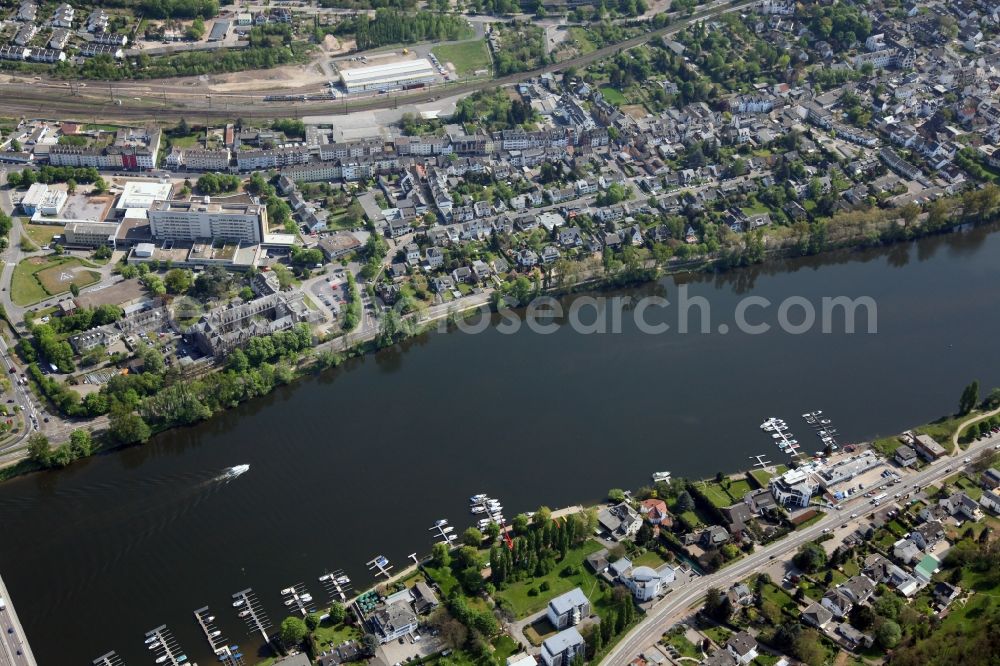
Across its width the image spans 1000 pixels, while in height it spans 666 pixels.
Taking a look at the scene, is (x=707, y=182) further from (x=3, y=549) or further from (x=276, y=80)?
(x=3, y=549)

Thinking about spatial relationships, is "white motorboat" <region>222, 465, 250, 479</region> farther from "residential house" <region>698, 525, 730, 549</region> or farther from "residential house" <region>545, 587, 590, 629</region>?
A: "residential house" <region>698, 525, 730, 549</region>

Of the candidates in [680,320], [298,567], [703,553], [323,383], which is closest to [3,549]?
[298,567]

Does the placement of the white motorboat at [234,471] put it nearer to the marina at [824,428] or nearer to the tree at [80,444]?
the tree at [80,444]

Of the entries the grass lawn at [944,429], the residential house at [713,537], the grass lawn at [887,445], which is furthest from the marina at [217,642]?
the grass lawn at [944,429]

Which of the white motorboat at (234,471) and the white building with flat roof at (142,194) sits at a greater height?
the white building with flat roof at (142,194)

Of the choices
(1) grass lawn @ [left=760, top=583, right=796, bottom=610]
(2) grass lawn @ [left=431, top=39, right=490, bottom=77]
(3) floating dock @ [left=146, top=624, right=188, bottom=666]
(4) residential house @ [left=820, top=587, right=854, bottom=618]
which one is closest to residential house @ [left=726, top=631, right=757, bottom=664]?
(1) grass lawn @ [left=760, top=583, right=796, bottom=610]

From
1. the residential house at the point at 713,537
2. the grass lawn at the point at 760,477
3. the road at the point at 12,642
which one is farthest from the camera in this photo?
the grass lawn at the point at 760,477
